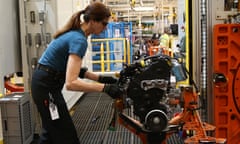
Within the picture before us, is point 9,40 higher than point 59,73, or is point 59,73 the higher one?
point 9,40

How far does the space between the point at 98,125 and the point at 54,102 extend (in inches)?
98.6

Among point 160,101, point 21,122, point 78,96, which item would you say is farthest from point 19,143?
point 78,96

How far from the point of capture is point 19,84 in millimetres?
5305

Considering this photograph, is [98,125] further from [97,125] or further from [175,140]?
[175,140]

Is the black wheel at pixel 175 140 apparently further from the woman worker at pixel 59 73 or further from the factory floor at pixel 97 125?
the woman worker at pixel 59 73

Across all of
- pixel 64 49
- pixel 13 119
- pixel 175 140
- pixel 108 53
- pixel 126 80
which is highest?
pixel 64 49

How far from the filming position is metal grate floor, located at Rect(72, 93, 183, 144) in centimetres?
438

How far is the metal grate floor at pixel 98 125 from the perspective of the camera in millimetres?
4382

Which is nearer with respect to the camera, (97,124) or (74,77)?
(74,77)

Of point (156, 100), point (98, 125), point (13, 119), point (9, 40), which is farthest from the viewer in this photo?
point (98, 125)

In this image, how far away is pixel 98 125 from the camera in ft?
16.9

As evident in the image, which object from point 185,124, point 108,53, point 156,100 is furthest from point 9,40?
point 108,53

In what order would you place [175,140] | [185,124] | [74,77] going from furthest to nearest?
[175,140]
[185,124]
[74,77]

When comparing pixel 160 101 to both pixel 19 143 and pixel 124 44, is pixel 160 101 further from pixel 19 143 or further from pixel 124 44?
pixel 124 44
